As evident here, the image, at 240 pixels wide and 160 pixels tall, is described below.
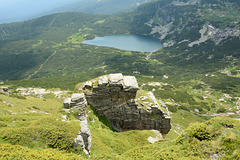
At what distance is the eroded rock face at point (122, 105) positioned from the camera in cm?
3600

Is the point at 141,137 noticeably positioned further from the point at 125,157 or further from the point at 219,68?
the point at 219,68

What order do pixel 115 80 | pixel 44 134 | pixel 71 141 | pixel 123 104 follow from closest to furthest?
pixel 44 134 → pixel 71 141 → pixel 115 80 → pixel 123 104

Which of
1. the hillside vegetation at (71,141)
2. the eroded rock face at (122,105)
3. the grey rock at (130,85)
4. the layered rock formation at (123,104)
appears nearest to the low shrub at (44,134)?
the hillside vegetation at (71,141)

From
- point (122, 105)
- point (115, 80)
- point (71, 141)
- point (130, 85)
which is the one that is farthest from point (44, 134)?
point (130, 85)

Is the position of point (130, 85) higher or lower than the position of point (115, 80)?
lower

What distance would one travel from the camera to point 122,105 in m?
37.6

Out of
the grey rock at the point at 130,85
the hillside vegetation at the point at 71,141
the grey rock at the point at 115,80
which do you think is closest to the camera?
the hillside vegetation at the point at 71,141

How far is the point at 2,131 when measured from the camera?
53.3 ft

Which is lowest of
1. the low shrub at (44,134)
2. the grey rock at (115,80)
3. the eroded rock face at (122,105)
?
the eroded rock face at (122,105)

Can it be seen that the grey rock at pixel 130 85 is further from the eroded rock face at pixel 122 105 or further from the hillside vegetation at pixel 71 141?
the hillside vegetation at pixel 71 141

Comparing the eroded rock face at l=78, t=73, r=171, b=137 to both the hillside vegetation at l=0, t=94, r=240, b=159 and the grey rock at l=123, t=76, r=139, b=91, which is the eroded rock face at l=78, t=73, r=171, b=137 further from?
the hillside vegetation at l=0, t=94, r=240, b=159

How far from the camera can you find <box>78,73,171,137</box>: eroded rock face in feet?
118

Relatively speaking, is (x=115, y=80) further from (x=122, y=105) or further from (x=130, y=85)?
(x=122, y=105)

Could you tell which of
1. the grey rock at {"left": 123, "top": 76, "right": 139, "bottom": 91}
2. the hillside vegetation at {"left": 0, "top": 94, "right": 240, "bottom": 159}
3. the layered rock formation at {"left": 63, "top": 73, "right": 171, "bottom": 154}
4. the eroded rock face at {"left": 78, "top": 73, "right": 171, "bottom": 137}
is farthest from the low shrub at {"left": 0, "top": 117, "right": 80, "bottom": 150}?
the grey rock at {"left": 123, "top": 76, "right": 139, "bottom": 91}
